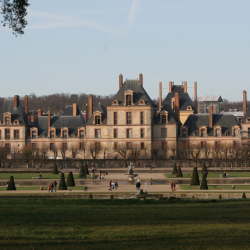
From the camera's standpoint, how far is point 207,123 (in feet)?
253

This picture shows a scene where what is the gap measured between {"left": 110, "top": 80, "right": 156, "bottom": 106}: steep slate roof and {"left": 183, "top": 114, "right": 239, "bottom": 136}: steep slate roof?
660 centimetres

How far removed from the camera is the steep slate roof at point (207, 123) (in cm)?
7594

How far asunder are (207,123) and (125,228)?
200 ft

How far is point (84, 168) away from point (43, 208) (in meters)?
36.2

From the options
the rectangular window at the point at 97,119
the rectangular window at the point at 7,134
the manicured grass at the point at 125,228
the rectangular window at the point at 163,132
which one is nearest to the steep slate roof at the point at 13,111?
the rectangular window at the point at 7,134

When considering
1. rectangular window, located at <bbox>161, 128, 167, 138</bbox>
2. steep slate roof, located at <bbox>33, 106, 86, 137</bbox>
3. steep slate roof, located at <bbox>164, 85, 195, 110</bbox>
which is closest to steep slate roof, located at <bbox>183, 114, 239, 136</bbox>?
rectangular window, located at <bbox>161, 128, 167, 138</bbox>

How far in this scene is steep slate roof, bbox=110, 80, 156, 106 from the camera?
3029 inches

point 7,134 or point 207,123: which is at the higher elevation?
point 207,123

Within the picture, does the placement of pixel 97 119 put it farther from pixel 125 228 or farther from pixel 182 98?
pixel 125 228

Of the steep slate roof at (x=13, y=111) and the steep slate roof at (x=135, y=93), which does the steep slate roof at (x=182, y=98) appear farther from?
the steep slate roof at (x=13, y=111)

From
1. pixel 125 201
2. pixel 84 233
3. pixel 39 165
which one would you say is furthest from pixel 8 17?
pixel 39 165

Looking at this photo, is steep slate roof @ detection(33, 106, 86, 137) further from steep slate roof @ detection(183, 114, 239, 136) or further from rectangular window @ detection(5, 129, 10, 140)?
steep slate roof @ detection(183, 114, 239, 136)

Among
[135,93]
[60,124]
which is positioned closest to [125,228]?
[135,93]

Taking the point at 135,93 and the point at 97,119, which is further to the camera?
the point at 97,119
